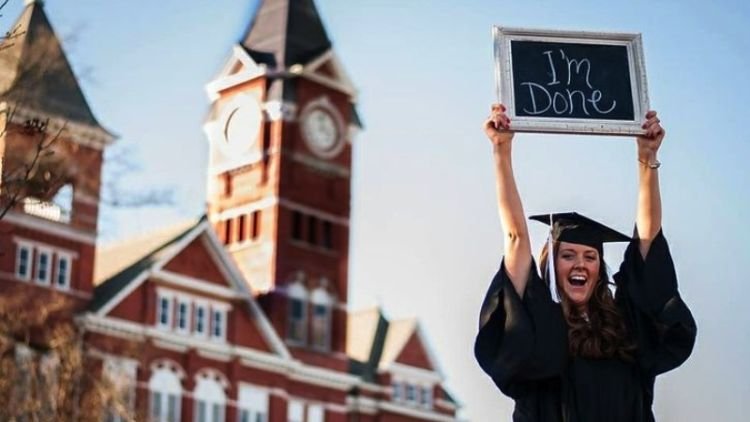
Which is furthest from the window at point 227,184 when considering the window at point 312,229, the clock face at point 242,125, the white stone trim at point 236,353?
the white stone trim at point 236,353

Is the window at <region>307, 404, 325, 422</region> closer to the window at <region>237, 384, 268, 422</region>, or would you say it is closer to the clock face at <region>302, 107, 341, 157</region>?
the window at <region>237, 384, 268, 422</region>

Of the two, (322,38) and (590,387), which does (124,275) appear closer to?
(322,38)

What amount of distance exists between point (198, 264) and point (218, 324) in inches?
66.7

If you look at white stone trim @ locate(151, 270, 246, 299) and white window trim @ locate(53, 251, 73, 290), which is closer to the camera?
white window trim @ locate(53, 251, 73, 290)

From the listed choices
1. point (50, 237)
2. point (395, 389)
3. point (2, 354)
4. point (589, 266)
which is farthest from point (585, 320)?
point (395, 389)

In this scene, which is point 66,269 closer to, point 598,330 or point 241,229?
point 241,229

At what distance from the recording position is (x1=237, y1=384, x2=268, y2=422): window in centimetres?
4644

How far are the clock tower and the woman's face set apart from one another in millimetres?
43573

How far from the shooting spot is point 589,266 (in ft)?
20.0

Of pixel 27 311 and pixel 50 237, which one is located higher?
pixel 50 237

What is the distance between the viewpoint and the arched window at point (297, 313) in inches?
1960

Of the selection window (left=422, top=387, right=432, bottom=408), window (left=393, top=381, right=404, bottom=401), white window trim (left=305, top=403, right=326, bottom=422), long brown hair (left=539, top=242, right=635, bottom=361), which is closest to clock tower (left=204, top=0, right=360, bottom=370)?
white window trim (left=305, top=403, right=326, bottom=422)

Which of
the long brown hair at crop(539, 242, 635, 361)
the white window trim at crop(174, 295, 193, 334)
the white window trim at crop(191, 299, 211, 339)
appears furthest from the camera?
the white window trim at crop(191, 299, 211, 339)

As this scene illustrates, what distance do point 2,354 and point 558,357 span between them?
2384 centimetres
